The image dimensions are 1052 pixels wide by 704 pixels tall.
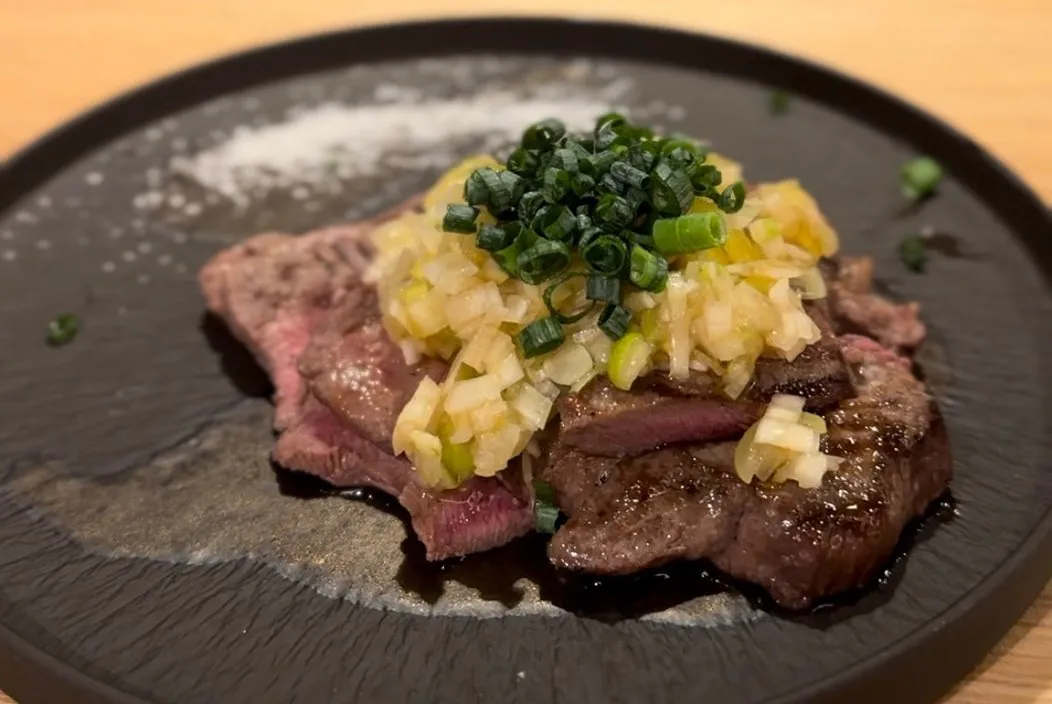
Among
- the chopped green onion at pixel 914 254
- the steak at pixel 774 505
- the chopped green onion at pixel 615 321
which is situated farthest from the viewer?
the chopped green onion at pixel 914 254

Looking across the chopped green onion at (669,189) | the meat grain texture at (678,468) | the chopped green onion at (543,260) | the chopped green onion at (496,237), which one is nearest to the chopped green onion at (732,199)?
the chopped green onion at (669,189)

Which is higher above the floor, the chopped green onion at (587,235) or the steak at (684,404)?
the chopped green onion at (587,235)

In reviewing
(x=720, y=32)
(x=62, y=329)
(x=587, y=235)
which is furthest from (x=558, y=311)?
(x=720, y=32)

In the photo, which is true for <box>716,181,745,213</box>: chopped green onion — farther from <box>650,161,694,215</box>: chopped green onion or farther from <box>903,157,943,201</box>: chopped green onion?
<box>903,157,943,201</box>: chopped green onion

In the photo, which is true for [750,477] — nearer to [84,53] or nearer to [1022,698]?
[1022,698]

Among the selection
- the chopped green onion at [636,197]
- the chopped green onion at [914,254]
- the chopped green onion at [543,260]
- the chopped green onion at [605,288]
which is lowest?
the chopped green onion at [914,254]

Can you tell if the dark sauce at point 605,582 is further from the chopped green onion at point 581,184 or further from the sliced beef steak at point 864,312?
the chopped green onion at point 581,184

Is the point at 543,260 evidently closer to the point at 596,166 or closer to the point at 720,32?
the point at 596,166
